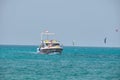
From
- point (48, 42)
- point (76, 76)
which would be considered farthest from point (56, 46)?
point (76, 76)

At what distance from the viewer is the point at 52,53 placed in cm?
9538

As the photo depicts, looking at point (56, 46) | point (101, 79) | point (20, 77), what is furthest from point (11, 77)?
point (56, 46)

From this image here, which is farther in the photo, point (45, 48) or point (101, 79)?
point (45, 48)

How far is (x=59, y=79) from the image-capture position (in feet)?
145

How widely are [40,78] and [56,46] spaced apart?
4746 centimetres

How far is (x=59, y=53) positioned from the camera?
95.1 metres

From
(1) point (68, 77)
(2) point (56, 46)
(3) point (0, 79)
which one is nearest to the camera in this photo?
(3) point (0, 79)

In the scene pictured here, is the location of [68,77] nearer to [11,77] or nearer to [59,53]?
[11,77]

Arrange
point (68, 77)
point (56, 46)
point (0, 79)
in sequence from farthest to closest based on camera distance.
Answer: point (56, 46), point (68, 77), point (0, 79)

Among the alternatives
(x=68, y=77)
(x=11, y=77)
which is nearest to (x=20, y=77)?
(x=11, y=77)

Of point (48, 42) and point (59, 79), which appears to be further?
point (48, 42)

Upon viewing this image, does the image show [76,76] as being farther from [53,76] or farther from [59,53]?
[59,53]

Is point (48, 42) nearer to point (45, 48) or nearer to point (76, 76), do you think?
point (45, 48)

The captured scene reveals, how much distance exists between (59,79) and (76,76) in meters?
3.09
